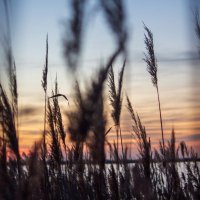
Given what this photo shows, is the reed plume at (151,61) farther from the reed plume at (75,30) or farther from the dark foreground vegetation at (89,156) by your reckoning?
the reed plume at (75,30)

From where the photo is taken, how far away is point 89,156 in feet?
8.68

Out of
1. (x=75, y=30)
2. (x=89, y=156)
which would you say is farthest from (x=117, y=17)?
(x=89, y=156)

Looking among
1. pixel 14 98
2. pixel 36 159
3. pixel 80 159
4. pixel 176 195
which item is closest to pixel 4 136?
pixel 36 159

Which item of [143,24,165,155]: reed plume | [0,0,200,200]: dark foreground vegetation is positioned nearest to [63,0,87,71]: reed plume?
[0,0,200,200]: dark foreground vegetation

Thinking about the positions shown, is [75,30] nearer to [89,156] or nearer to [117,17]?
[117,17]

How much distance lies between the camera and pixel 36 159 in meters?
1.75

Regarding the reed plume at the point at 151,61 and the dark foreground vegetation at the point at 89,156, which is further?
the reed plume at the point at 151,61

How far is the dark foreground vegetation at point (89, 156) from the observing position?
5.43ft

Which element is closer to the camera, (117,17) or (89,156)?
(117,17)

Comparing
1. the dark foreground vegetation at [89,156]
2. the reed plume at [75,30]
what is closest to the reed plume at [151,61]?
the dark foreground vegetation at [89,156]

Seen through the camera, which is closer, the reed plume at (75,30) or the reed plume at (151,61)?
the reed plume at (75,30)

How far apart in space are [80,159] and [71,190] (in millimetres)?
371

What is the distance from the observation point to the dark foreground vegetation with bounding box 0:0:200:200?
1655 mm

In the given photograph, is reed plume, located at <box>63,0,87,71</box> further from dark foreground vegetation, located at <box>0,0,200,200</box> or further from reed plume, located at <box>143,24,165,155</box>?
reed plume, located at <box>143,24,165,155</box>
